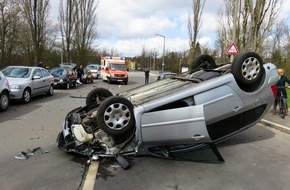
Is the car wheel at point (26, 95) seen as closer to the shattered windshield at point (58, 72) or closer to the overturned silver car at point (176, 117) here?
the overturned silver car at point (176, 117)

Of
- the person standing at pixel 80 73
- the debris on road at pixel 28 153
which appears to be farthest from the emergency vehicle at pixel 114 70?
the debris on road at pixel 28 153

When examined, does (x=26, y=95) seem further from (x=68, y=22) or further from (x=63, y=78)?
(x=68, y=22)

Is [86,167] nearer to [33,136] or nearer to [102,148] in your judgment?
[102,148]

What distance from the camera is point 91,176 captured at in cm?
468

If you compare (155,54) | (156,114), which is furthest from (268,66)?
(155,54)

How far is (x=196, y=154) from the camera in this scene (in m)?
5.73

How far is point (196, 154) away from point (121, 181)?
66.8 inches

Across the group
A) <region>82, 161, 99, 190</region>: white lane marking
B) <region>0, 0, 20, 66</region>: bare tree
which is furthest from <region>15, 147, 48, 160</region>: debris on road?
<region>0, 0, 20, 66</region>: bare tree

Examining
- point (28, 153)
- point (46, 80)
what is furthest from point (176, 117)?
point (46, 80)

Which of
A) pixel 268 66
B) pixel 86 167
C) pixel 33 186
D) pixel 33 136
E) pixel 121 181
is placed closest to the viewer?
pixel 33 186

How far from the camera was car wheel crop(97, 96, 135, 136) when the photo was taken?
5297mm

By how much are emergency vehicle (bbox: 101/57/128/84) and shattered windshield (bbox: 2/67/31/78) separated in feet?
51.7

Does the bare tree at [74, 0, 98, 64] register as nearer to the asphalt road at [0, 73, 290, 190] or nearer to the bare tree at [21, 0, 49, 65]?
the bare tree at [21, 0, 49, 65]

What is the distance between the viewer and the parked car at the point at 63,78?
67.6 feet
